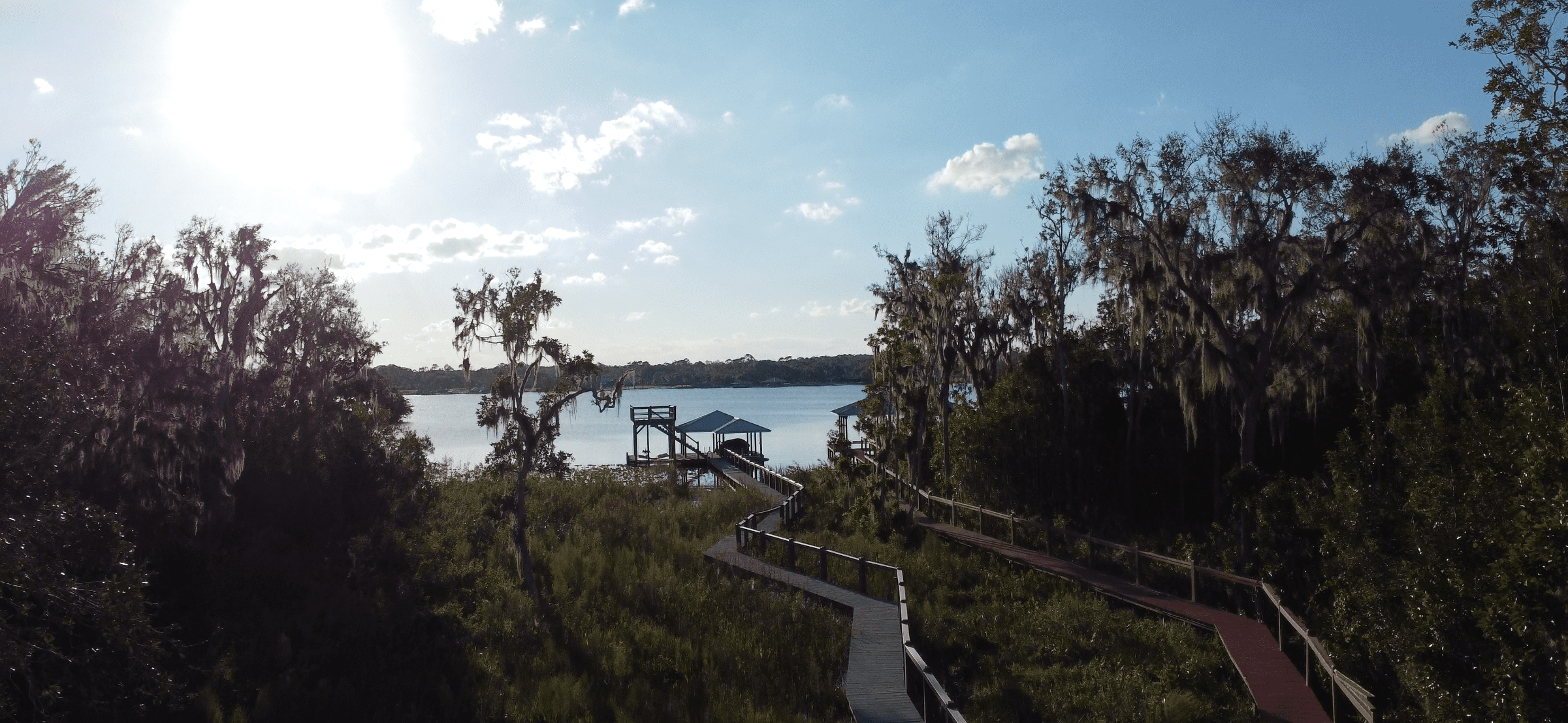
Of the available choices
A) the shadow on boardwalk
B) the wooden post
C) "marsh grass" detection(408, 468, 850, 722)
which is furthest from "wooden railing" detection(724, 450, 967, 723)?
the wooden post

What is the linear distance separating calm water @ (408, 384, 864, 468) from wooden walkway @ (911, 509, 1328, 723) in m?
20.0

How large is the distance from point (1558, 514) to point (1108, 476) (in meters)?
21.5

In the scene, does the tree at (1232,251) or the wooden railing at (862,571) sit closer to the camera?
the wooden railing at (862,571)

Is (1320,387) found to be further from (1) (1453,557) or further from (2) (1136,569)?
(1) (1453,557)

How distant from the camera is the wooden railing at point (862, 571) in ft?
33.2

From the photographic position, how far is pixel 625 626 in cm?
1605

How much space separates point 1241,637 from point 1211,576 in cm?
306

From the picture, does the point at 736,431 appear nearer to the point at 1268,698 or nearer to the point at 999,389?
the point at 999,389

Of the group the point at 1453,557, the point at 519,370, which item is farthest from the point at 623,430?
the point at 1453,557

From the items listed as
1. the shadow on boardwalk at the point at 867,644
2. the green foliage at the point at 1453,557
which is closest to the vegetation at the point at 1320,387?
the green foliage at the point at 1453,557

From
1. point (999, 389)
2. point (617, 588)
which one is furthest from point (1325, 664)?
point (999, 389)

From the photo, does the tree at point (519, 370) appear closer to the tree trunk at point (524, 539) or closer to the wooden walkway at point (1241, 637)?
the tree trunk at point (524, 539)

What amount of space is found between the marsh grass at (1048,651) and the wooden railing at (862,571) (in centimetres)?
77

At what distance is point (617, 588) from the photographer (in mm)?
18625
